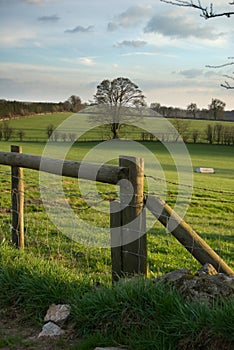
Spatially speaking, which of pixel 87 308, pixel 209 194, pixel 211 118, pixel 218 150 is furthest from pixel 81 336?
pixel 211 118

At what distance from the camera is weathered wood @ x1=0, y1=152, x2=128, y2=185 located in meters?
4.73

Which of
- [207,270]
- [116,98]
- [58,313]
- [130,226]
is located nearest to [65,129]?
[116,98]

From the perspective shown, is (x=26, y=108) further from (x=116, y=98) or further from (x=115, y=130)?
(x=115, y=130)

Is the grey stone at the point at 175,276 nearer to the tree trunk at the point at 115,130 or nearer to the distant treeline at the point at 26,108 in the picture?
the tree trunk at the point at 115,130

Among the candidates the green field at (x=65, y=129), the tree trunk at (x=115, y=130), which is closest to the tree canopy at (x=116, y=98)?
the tree trunk at (x=115, y=130)

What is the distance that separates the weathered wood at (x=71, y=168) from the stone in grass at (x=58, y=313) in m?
1.30

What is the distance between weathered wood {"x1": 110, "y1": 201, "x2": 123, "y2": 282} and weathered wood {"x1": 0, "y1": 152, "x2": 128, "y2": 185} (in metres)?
0.32

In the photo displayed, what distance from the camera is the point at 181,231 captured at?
4.87 meters

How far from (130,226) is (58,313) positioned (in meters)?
1.15

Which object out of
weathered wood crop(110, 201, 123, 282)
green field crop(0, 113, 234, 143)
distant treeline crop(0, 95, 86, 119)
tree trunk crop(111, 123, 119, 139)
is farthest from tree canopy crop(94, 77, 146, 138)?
weathered wood crop(110, 201, 123, 282)

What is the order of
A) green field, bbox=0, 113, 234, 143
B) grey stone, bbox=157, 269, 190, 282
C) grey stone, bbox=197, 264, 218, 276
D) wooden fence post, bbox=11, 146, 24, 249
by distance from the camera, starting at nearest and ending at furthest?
grey stone, bbox=157, 269, 190, 282 < grey stone, bbox=197, 264, 218, 276 < wooden fence post, bbox=11, 146, 24, 249 < green field, bbox=0, 113, 234, 143

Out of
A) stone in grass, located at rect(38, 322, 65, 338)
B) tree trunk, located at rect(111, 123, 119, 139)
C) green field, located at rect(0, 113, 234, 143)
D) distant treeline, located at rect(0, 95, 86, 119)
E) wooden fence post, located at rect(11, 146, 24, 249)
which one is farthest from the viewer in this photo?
distant treeline, located at rect(0, 95, 86, 119)

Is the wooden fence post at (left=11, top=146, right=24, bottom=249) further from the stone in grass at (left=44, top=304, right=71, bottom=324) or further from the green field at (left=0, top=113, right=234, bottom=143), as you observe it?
the green field at (left=0, top=113, right=234, bottom=143)

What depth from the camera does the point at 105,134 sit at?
50.4 metres
